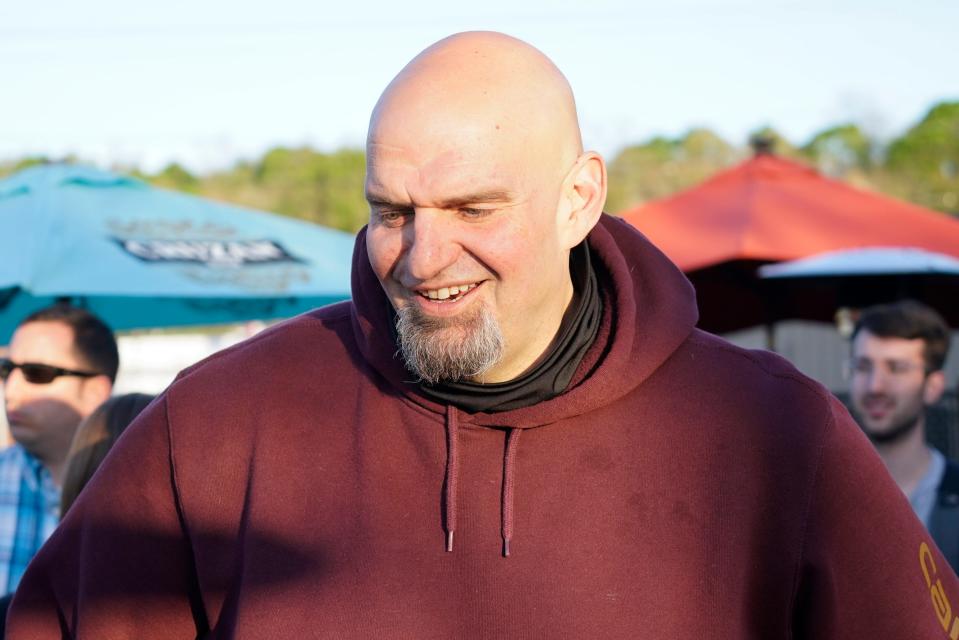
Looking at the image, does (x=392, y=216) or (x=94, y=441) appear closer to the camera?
(x=392, y=216)

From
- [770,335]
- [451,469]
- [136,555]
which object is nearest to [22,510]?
[136,555]

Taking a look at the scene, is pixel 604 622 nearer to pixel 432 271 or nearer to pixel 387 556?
pixel 387 556

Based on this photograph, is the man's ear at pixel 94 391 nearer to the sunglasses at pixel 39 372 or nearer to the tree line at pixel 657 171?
the sunglasses at pixel 39 372

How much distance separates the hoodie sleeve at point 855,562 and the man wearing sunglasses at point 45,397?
3012mm

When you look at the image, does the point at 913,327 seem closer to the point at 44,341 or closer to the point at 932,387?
the point at 932,387

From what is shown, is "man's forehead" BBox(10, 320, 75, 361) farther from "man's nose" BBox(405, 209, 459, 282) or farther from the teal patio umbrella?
"man's nose" BBox(405, 209, 459, 282)

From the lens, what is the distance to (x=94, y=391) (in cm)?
452

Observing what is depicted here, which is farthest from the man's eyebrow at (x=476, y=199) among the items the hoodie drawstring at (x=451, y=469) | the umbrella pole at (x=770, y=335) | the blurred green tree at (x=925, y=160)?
the blurred green tree at (x=925, y=160)

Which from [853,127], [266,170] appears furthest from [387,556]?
[853,127]

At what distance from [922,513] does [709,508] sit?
2.29 meters

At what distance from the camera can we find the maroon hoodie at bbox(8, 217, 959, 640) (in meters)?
1.96

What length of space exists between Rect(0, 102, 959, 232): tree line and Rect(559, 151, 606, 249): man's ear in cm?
1956

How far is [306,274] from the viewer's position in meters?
6.00

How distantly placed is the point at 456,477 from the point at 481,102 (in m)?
0.64
